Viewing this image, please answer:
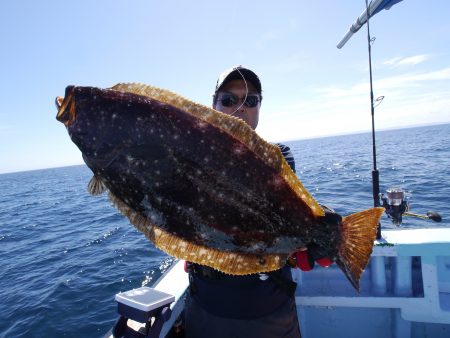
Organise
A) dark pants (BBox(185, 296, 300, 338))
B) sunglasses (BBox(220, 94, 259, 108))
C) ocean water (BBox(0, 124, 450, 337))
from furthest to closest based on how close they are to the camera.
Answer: ocean water (BBox(0, 124, 450, 337)) < sunglasses (BBox(220, 94, 259, 108)) < dark pants (BBox(185, 296, 300, 338))

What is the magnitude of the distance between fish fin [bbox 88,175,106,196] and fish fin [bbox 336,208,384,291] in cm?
177

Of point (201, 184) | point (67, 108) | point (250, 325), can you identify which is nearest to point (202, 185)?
point (201, 184)

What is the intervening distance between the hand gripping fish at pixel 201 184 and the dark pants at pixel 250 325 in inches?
44.0

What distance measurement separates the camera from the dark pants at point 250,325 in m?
2.92

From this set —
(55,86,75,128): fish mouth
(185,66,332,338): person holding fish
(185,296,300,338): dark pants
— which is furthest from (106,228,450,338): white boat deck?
(55,86,75,128): fish mouth

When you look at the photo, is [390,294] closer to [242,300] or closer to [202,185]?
[242,300]

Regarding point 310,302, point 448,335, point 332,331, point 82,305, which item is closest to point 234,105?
point 310,302

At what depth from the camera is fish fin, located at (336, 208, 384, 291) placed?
6.83 ft

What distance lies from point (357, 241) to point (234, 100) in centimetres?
183

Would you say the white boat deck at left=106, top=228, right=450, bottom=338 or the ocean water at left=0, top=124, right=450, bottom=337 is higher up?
the white boat deck at left=106, top=228, right=450, bottom=338

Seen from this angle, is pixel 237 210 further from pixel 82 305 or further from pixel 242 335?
pixel 82 305

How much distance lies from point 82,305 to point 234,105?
9671 mm

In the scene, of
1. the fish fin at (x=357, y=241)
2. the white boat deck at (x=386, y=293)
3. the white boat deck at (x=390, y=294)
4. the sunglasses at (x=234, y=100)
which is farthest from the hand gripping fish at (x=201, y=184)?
the white boat deck at (x=390, y=294)

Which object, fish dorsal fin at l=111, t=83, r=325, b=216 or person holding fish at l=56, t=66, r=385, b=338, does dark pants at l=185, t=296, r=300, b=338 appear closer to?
person holding fish at l=56, t=66, r=385, b=338
